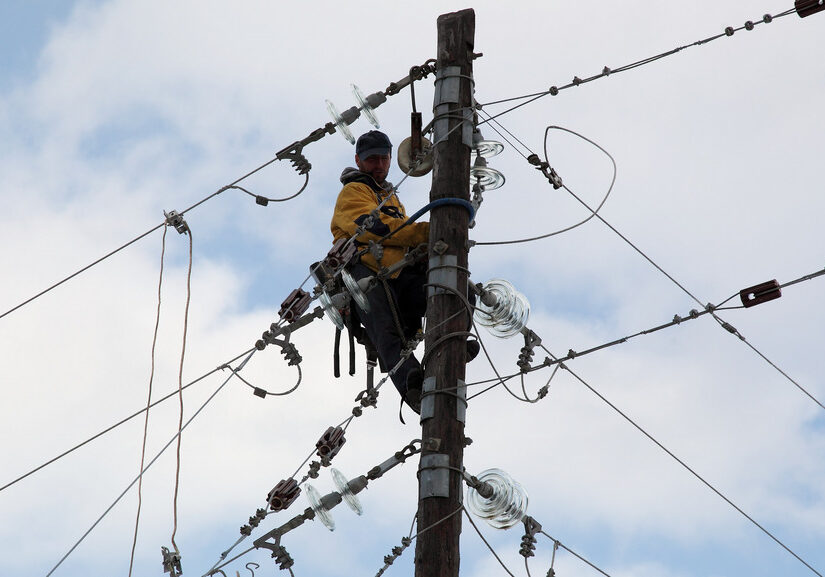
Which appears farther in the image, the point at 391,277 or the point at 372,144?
the point at 372,144

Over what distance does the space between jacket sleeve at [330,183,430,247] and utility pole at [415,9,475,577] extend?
0.37 meters

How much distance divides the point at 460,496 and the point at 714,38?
381 centimetres

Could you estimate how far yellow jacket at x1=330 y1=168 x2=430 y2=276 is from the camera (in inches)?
294

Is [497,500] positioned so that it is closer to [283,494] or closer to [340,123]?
[283,494]

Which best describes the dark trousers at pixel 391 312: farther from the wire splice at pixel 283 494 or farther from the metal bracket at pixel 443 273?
the wire splice at pixel 283 494

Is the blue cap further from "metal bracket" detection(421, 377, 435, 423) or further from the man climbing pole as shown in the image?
"metal bracket" detection(421, 377, 435, 423)

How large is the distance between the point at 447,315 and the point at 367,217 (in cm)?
107

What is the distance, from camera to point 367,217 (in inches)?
296

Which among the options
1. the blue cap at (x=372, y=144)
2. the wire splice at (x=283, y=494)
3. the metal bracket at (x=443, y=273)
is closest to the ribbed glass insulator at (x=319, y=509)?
the wire splice at (x=283, y=494)

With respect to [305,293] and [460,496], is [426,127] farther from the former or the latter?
[460,496]

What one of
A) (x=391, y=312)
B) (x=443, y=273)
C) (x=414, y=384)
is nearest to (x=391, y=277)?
(x=391, y=312)

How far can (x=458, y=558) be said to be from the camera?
6293 mm

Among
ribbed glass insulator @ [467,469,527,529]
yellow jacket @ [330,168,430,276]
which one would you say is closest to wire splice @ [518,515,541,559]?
ribbed glass insulator @ [467,469,527,529]

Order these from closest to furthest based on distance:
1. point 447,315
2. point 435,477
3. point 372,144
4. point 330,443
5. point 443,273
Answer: point 435,477 < point 447,315 < point 443,273 < point 330,443 < point 372,144
